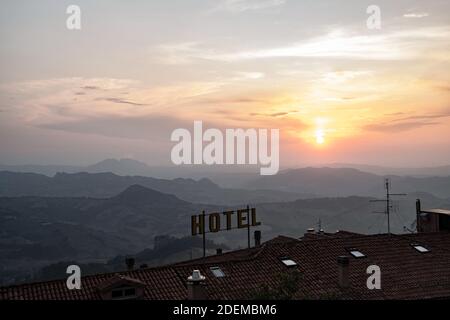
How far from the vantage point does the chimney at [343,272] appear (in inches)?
1297

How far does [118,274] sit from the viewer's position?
103ft

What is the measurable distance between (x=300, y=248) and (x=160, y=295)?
12869 millimetres

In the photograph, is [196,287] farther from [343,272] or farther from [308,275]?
[343,272]

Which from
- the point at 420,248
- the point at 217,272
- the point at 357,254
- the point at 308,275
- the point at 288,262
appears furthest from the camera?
the point at 420,248

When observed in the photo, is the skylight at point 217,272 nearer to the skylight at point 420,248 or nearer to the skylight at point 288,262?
the skylight at point 288,262

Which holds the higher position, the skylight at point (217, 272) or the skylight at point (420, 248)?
the skylight at point (420, 248)

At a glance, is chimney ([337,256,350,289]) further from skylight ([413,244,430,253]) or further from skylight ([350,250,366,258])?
skylight ([413,244,430,253])

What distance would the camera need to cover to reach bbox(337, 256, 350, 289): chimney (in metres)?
32.9

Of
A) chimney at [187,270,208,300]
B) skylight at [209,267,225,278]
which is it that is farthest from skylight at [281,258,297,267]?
chimney at [187,270,208,300]

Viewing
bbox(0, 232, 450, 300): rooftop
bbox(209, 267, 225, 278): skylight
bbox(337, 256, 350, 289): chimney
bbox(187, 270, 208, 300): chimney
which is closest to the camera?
bbox(187, 270, 208, 300): chimney

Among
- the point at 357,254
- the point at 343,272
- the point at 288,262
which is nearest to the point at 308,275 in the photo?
the point at 288,262

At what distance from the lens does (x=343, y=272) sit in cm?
Result: 3312

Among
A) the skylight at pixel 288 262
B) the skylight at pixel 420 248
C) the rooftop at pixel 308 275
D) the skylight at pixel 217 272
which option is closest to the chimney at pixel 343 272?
the rooftop at pixel 308 275

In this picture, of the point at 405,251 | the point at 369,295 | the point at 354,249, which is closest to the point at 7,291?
the point at 369,295
